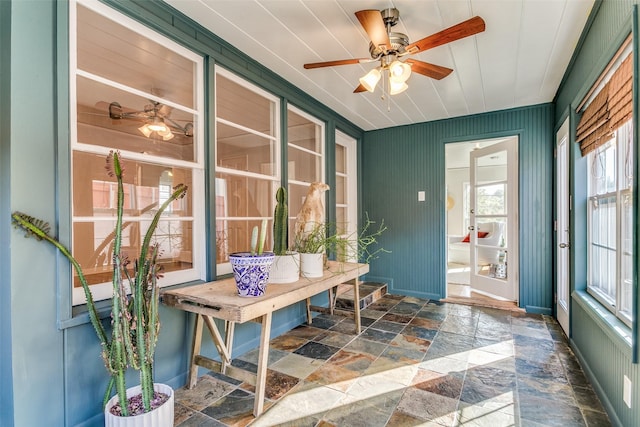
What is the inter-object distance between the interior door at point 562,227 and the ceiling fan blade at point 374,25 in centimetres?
211

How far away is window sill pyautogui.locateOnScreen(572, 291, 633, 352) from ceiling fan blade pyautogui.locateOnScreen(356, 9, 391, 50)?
6.37ft

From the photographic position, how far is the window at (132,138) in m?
1.63

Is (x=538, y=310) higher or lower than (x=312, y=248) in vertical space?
lower

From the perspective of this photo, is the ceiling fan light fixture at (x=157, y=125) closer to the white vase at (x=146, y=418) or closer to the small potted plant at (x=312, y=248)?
the small potted plant at (x=312, y=248)

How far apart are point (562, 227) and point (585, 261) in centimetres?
83

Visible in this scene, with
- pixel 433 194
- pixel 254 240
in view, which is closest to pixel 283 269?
pixel 254 240

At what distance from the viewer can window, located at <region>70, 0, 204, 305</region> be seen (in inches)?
64.2

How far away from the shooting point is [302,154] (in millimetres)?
3473

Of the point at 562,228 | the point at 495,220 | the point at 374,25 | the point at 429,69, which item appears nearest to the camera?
the point at 374,25

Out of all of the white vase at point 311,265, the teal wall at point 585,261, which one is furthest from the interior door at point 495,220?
the white vase at point 311,265

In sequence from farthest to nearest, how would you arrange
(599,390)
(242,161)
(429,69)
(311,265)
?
(242,161)
(311,265)
(429,69)
(599,390)

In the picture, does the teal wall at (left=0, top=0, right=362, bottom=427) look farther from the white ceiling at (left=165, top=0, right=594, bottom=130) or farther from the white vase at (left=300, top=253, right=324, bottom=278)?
the white vase at (left=300, top=253, right=324, bottom=278)

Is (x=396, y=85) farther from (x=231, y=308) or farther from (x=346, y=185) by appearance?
(x=346, y=185)

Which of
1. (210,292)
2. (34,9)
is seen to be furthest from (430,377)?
(34,9)
